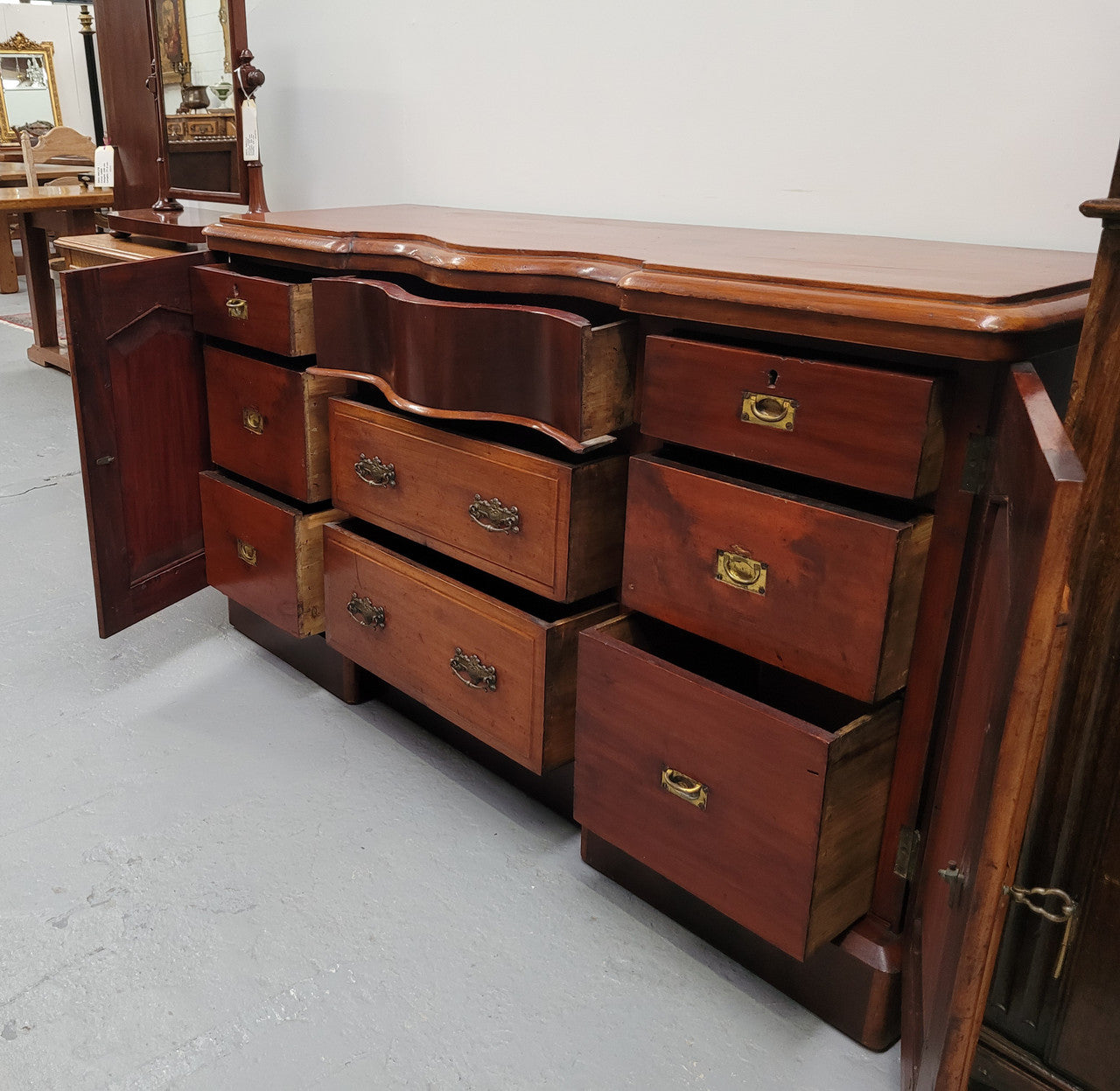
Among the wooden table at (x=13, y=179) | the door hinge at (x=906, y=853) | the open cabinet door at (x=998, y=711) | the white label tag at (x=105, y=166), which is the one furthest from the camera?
the wooden table at (x=13, y=179)

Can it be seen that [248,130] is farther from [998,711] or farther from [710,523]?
[998,711]

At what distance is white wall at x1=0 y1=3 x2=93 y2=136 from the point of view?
9.62 m

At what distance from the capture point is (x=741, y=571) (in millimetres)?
1163

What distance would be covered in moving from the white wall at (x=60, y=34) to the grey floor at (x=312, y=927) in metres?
9.77

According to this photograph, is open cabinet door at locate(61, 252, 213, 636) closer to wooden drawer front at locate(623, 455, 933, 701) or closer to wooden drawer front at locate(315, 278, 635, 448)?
wooden drawer front at locate(315, 278, 635, 448)

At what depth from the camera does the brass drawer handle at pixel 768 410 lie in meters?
1.08

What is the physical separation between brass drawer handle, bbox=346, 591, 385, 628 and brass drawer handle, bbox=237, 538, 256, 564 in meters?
0.31

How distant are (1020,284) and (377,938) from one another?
1.15 metres

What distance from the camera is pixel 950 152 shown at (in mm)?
1479

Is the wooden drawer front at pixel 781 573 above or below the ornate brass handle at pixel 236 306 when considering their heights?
below

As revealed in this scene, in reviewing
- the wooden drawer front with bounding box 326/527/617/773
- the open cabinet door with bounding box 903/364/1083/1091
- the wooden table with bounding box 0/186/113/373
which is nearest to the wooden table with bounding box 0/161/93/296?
the wooden table with bounding box 0/186/113/373

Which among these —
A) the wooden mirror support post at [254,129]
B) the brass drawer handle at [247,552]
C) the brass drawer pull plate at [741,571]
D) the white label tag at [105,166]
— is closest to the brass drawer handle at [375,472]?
the brass drawer handle at [247,552]

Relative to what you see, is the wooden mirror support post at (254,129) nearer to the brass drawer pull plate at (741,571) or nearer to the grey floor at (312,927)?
the grey floor at (312,927)

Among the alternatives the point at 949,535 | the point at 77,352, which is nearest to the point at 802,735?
the point at 949,535
